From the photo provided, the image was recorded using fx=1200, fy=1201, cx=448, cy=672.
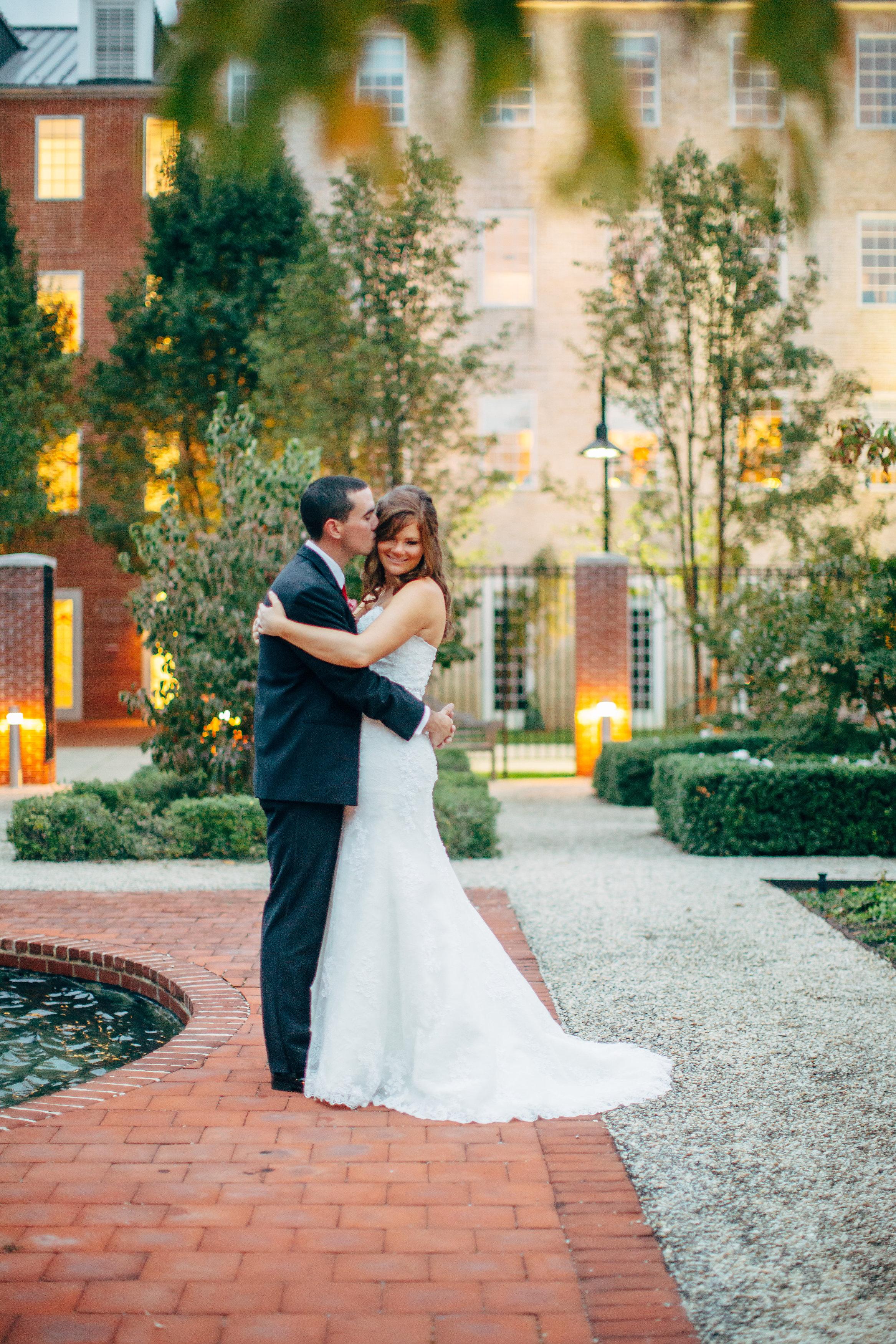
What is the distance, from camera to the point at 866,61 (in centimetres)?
161

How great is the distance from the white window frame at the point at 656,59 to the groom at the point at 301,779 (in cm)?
222

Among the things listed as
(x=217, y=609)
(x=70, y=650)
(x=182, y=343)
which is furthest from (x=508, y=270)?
(x=217, y=609)

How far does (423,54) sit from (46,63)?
29.9m

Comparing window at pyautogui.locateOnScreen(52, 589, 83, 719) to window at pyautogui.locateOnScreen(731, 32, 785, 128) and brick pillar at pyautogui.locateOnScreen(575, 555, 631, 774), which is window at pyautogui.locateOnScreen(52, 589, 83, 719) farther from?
window at pyautogui.locateOnScreen(731, 32, 785, 128)

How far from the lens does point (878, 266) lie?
75.5 ft

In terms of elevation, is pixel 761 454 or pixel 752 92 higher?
pixel 761 454

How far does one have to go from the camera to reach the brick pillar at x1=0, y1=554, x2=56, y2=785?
1463cm

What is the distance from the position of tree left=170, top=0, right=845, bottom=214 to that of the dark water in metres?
3.62

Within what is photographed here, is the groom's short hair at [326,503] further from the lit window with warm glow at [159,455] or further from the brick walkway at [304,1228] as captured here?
the lit window with warm glow at [159,455]

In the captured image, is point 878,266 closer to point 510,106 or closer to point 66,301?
point 66,301

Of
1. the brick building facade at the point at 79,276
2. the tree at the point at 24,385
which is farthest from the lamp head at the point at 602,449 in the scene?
the brick building facade at the point at 79,276

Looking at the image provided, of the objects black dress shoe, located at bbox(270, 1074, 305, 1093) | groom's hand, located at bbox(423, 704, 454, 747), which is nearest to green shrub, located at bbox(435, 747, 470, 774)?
groom's hand, located at bbox(423, 704, 454, 747)

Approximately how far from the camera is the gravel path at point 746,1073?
2.70 meters

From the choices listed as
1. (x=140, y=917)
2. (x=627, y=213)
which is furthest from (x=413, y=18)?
(x=140, y=917)
